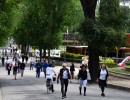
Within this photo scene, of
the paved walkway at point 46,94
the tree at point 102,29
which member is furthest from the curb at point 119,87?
the tree at point 102,29

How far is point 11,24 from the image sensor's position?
40.8 meters

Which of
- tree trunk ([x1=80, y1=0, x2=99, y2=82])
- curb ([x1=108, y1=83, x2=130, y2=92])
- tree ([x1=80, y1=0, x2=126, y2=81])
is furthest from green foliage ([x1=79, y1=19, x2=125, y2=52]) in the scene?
curb ([x1=108, y1=83, x2=130, y2=92])

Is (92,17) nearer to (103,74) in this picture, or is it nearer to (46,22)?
(103,74)

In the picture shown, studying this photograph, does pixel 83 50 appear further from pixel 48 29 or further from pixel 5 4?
pixel 5 4

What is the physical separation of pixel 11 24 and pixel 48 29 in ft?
37.0

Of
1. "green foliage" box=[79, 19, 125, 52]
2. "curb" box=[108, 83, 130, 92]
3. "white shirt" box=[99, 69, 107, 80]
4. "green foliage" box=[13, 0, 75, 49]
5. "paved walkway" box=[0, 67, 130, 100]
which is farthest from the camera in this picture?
"green foliage" box=[13, 0, 75, 49]

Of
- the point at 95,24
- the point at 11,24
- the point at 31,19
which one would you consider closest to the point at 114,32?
the point at 95,24

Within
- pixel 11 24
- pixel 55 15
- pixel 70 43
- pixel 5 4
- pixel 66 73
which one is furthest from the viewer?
pixel 70 43

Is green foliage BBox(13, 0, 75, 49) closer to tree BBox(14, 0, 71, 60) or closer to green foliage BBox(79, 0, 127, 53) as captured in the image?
tree BBox(14, 0, 71, 60)

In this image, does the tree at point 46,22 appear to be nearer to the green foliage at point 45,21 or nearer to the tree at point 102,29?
the green foliage at point 45,21

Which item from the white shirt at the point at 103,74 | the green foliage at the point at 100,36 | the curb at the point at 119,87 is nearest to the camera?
the white shirt at the point at 103,74

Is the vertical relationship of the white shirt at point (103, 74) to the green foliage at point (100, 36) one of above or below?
below

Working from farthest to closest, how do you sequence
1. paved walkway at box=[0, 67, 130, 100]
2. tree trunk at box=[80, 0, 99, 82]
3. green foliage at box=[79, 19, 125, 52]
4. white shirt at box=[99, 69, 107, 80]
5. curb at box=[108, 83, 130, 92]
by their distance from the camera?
tree trunk at box=[80, 0, 99, 82] → green foliage at box=[79, 19, 125, 52] → curb at box=[108, 83, 130, 92] → white shirt at box=[99, 69, 107, 80] → paved walkway at box=[0, 67, 130, 100]

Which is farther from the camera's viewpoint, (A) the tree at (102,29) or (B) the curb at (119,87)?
(A) the tree at (102,29)
